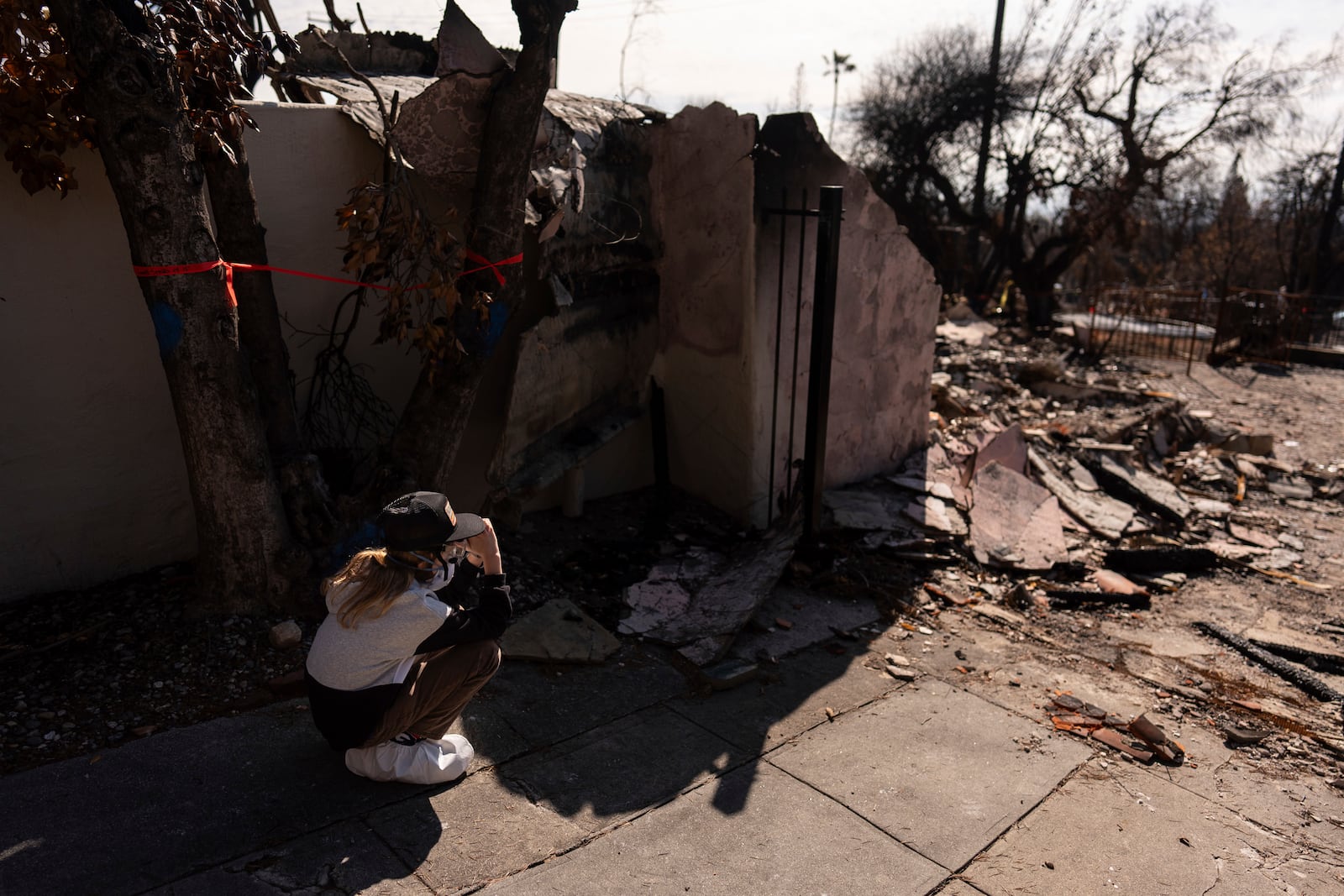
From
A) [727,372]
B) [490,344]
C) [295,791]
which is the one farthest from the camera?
[727,372]

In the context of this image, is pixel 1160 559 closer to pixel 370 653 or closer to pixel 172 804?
pixel 370 653

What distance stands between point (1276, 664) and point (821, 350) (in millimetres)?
3127

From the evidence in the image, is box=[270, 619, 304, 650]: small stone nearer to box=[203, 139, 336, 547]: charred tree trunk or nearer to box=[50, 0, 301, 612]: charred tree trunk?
box=[50, 0, 301, 612]: charred tree trunk

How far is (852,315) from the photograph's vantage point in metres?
6.71

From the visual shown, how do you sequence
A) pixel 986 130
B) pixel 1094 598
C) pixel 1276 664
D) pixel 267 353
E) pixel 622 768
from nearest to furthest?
1. pixel 622 768
2. pixel 267 353
3. pixel 1276 664
4. pixel 1094 598
5. pixel 986 130

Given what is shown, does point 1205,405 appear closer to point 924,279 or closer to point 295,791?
point 924,279

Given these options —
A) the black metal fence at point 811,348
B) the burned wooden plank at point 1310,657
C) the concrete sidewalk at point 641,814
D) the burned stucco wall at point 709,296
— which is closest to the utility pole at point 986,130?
the black metal fence at point 811,348

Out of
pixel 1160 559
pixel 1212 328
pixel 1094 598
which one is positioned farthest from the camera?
pixel 1212 328

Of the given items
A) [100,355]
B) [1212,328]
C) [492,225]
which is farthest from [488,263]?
[1212,328]

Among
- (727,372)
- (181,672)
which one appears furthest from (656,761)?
(727,372)

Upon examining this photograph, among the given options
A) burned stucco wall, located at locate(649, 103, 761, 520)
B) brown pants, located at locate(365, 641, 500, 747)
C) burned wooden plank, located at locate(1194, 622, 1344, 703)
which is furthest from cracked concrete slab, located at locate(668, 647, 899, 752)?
burned wooden plank, located at locate(1194, 622, 1344, 703)

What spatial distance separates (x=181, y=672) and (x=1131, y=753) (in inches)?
163

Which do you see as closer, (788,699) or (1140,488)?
(788,699)

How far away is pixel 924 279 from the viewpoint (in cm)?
731
